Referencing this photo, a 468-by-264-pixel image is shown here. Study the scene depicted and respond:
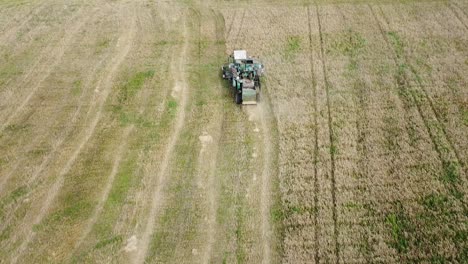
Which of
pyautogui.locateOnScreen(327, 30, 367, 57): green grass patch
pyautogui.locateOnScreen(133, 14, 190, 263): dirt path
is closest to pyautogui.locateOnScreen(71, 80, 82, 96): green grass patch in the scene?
pyautogui.locateOnScreen(133, 14, 190, 263): dirt path

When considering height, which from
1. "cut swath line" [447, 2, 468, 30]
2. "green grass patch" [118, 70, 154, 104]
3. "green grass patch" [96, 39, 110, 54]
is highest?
"cut swath line" [447, 2, 468, 30]

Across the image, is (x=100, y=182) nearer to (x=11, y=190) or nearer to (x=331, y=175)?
(x=11, y=190)

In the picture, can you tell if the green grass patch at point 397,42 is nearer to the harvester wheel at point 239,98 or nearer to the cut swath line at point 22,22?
the harvester wheel at point 239,98

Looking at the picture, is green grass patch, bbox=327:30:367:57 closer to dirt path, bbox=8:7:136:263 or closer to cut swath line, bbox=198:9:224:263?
cut swath line, bbox=198:9:224:263

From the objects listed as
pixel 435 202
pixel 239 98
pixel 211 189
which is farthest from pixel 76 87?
pixel 435 202

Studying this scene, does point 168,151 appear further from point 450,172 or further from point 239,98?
point 450,172
